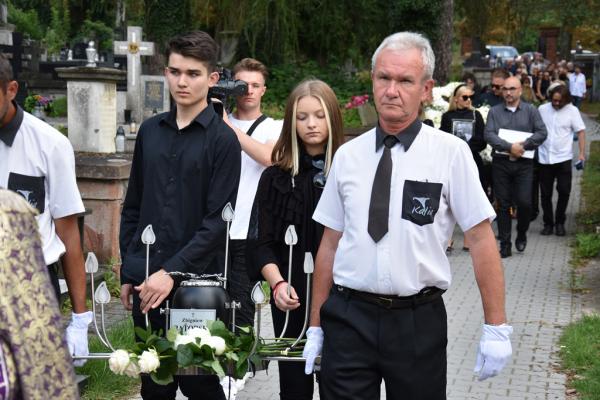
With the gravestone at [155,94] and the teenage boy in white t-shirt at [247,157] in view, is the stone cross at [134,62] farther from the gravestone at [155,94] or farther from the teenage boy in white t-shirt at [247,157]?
the teenage boy in white t-shirt at [247,157]

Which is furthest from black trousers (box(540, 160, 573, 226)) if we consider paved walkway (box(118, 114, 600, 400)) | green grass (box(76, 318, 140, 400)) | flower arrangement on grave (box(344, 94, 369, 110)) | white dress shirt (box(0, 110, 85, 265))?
white dress shirt (box(0, 110, 85, 265))

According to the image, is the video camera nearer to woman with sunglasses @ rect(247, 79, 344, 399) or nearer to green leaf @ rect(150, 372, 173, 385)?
woman with sunglasses @ rect(247, 79, 344, 399)

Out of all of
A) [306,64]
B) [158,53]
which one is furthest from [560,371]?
[306,64]

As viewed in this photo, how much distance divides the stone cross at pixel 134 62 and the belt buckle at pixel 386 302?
43.3ft

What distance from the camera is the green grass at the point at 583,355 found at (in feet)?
22.8

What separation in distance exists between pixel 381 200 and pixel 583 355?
4.28 metres

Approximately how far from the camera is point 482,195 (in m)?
4.02

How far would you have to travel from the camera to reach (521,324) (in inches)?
359

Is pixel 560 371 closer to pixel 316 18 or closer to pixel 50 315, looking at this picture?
pixel 50 315

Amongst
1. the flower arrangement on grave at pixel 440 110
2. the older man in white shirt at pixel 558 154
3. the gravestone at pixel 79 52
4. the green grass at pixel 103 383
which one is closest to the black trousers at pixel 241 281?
the green grass at pixel 103 383

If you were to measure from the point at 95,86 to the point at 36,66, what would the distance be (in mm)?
22131

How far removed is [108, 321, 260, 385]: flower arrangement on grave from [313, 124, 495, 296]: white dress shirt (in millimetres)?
611

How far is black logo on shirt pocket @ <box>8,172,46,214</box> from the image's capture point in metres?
4.30

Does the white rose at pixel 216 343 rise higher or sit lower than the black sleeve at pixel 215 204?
lower
